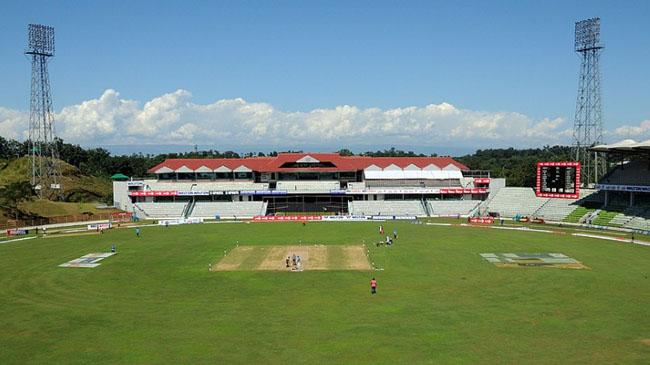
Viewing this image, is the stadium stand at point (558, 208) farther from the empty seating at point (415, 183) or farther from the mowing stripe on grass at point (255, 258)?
the mowing stripe on grass at point (255, 258)

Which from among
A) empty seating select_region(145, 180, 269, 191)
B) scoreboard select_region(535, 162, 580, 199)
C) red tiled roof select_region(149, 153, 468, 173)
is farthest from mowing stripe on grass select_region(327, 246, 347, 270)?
red tiled roof select_region(149, 153, 468, 173)

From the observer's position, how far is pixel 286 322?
28.9 meters

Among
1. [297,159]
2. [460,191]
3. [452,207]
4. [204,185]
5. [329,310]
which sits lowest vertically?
[329,310]

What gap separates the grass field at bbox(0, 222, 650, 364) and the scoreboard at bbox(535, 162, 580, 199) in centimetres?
2282

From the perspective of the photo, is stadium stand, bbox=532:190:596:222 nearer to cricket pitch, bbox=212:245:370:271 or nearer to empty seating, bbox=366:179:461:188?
empty seating, bbox=366:179:461:188

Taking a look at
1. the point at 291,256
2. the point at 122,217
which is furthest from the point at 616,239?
the point at 122,217

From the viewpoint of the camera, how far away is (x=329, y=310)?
102ft

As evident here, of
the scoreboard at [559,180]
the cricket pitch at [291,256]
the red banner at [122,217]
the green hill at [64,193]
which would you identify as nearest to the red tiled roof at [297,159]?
the red banner at [122,217]

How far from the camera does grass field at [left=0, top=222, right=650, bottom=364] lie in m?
24.5

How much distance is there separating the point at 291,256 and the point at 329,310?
17.2 metres

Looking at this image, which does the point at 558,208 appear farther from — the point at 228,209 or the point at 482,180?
the point at 228,209

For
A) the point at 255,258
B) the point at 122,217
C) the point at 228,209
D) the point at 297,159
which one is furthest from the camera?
the point at 297,159

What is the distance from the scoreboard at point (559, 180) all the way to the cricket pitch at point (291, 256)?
114 feet

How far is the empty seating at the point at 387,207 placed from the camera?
85500 mm
